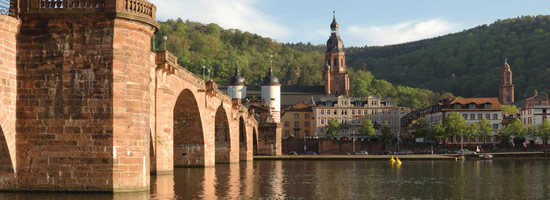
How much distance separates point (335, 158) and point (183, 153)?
4737cm

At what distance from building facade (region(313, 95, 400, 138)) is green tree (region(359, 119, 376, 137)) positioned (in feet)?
21.5

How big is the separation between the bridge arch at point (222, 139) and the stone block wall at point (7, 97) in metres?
43.6

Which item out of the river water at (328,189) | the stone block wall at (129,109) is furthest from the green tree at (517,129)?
the stone block wall at (129,109)

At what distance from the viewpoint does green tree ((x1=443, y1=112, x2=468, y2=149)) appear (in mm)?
127875

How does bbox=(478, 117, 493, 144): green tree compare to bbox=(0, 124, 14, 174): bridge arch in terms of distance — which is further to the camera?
bbox=(478, 117, 493, 144): green tree

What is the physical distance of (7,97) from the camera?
27984mm

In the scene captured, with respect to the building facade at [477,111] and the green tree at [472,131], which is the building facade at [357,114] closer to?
the building facade at [477,111]

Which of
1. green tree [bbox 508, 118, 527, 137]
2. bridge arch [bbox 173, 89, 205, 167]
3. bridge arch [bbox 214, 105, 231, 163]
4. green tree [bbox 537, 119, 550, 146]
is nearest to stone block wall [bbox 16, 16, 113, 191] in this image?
bridge arch [bbox 173, 89, 205, 167]

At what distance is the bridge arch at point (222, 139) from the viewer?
73.1 meters

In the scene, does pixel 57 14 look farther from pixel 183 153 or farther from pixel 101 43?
pixel 183 153

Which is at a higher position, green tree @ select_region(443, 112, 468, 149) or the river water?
green tree @ select_region(443, 112, 468, 149)

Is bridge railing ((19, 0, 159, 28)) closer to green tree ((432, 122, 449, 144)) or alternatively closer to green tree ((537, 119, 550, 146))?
green tree ((432, 122, 449, 144))

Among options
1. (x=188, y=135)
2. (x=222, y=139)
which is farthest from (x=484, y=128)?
(x=188, y=135)

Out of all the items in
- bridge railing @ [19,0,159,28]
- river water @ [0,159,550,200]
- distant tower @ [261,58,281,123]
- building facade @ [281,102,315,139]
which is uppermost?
distant tower @ [261,58,281,123]
